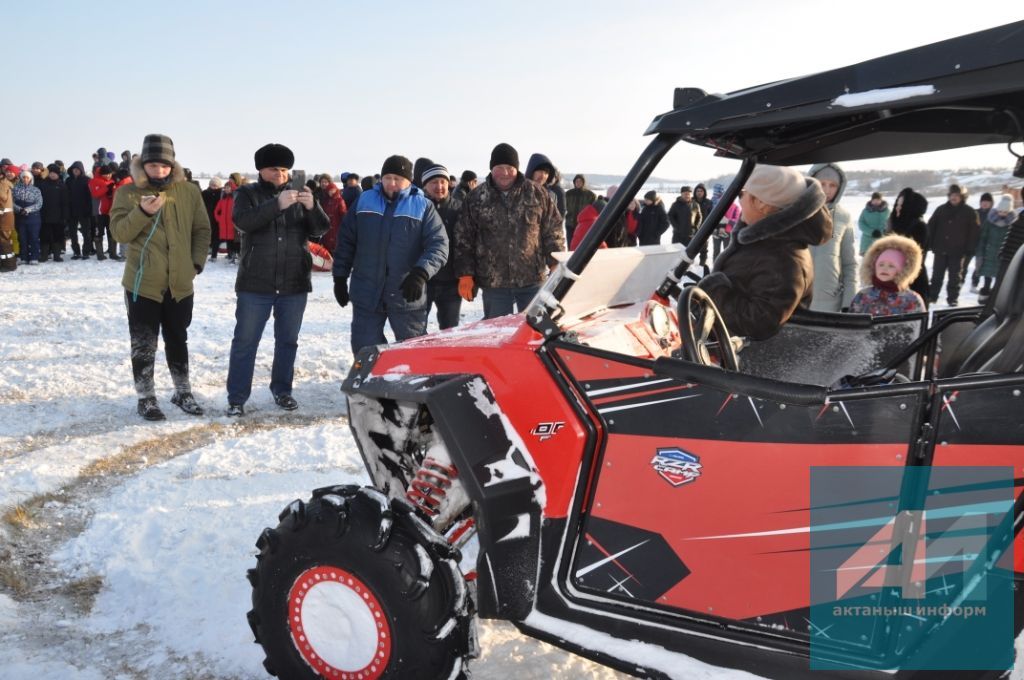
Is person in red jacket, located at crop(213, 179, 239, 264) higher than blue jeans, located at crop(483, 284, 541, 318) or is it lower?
higher

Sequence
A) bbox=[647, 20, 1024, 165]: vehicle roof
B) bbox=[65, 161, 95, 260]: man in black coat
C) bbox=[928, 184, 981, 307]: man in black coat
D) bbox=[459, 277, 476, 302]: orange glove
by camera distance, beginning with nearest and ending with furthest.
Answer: bbox=[647, 20, 1024, 165]: vehicle roof < bbox=[459, 277, 476, 302]: orange glove < bbox=[928, 184, 981, 307]: man in black coat < bbox=[65, 161, 95, 260]: man in black coat

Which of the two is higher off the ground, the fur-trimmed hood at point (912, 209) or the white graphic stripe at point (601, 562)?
the fur-trimmed hood at point (912, 209)

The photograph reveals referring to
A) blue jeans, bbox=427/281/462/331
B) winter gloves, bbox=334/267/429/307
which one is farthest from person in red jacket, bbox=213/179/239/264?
winter gloves, bbox=334/267/429/307

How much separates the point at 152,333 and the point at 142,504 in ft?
6.47

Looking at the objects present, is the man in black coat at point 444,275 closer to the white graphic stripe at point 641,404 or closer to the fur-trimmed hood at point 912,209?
the white graphic stripe at point 641,404

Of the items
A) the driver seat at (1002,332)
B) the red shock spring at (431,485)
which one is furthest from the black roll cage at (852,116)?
the red shock spring at (431,485)

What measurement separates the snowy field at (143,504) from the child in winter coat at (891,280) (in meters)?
2.94

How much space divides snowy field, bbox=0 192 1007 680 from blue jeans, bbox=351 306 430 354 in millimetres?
627

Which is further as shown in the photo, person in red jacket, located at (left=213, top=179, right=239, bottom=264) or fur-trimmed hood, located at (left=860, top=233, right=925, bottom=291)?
person in red jacket, located at (left=213, top=179, right=239, bottom=264)

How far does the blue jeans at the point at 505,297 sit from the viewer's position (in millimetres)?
6238

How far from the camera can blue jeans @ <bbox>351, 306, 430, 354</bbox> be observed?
593cm

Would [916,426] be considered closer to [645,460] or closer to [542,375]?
[645,460]

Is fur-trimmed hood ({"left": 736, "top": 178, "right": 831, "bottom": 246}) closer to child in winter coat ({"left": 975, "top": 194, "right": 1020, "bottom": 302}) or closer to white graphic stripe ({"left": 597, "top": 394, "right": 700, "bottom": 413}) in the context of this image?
white graphic stripe ({"left": 597, "top": 394, "right": 700, "bottom": 413})

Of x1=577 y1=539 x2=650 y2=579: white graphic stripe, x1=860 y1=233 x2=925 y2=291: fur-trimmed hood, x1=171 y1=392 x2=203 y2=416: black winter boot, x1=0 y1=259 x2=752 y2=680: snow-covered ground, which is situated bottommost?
x1=0 y1=259 x2=752 y2=680: snow-covered ground
